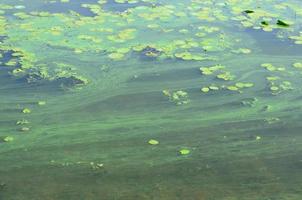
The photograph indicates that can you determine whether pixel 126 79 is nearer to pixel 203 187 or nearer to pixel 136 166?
pixel 136 166

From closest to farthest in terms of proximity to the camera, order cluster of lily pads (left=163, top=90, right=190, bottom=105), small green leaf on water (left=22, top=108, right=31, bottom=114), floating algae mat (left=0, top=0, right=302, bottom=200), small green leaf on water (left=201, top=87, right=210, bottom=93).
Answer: floating algae mat (left=0, top=0, right=302, bottom=200), small green leaf on water (left=22, top=108, right=31, bottom=114), cluster of lily pads (left=163, top=90, right=190, bottom=105), small green leaf on water (left=201, top=87, right=210, bottom=93)

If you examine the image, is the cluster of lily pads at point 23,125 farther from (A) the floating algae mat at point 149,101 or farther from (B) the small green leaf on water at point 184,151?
(B) the small green leaf on water at point 184,151

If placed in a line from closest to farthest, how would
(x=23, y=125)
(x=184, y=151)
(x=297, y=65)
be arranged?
(x=184, y=151), (x=23, y=125), (x=297, y=65)

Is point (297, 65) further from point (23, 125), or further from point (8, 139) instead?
point (8, 139)

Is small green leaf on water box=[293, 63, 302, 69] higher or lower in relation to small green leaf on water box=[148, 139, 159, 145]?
higher

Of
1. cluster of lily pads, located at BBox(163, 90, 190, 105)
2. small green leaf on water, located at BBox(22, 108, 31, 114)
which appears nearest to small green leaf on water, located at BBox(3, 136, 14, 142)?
small green leaf on water, located at BBox(22, 108, 31, 114)

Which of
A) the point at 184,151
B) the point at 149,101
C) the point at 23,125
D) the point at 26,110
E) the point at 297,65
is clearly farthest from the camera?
the point at 297,65

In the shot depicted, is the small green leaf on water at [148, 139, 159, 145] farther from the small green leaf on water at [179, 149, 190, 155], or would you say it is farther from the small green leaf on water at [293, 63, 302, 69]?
the small green leaf on water at [293, 63, 302, 69]

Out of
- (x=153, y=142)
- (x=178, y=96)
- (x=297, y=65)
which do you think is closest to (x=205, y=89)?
(x=178, y=96)

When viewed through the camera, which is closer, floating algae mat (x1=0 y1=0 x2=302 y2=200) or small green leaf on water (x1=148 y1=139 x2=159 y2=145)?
floating algae mat (x1=0 y1=0 x2=302 y2=200)
